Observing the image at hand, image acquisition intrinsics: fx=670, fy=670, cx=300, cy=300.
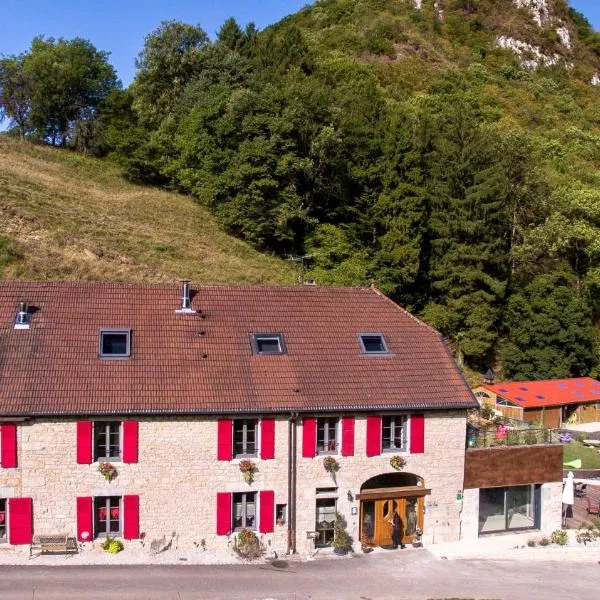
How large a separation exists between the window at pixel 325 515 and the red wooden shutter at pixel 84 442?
22.3 ft

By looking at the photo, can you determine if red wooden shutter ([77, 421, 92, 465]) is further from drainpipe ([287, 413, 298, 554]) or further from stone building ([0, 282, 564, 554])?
drainpipe ([287, 413, 298, 554])

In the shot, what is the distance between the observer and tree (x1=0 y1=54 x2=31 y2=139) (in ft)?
209

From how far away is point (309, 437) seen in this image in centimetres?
1995

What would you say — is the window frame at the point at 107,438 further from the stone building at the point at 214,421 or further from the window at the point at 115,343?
the window at the point at 115,343

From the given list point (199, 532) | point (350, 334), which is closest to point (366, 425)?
point (350, 334)

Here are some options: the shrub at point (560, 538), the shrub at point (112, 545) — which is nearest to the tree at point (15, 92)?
the shrub at point (112, 545)

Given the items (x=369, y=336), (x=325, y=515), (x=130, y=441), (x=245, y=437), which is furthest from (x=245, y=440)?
(x=369, y=336)

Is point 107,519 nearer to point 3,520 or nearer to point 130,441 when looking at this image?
point 130,441

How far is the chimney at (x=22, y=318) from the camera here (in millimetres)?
20172

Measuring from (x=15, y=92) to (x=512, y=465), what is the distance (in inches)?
2342

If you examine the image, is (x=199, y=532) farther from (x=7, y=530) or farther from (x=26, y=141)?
(x=26, y=141)

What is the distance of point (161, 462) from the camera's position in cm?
1911

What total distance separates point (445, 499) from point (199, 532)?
7.69 metres

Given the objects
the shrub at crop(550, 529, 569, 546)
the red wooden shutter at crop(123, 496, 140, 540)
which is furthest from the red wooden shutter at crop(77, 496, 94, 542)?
the shrub at crop(550, 529, 569, 546)
